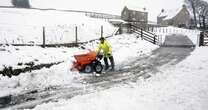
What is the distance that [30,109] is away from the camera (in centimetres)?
733

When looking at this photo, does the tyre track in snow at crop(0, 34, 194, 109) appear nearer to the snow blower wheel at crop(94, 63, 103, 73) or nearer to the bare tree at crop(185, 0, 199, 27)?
the snow blower wheel at crop(94, 63, 103, 73)

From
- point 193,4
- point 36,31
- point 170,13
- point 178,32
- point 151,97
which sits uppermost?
point 193,4

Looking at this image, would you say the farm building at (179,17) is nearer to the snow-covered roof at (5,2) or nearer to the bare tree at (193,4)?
the bare tree at (193,4)

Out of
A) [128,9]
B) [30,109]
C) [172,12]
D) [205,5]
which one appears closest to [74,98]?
[30,109]

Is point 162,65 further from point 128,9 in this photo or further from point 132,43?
point 128,9

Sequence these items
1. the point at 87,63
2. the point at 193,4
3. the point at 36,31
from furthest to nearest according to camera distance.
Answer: the point at 193,4
the point at 36,31
the point at 87,63

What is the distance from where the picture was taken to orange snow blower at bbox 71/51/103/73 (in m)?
12.2

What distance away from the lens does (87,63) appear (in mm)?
12312

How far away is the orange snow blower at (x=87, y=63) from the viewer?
1218 centimetres

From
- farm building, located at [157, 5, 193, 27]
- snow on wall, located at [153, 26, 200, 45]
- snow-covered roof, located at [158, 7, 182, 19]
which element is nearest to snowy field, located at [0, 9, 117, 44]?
snow on wall, located at [153, 26, 200, 45]

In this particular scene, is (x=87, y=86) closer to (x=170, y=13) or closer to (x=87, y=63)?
(x=87, y=63)

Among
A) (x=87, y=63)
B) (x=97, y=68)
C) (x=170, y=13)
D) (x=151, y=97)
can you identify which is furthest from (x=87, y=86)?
(x=170, y=13)

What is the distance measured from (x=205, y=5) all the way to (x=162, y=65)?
228 ft

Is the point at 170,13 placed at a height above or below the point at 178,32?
above
